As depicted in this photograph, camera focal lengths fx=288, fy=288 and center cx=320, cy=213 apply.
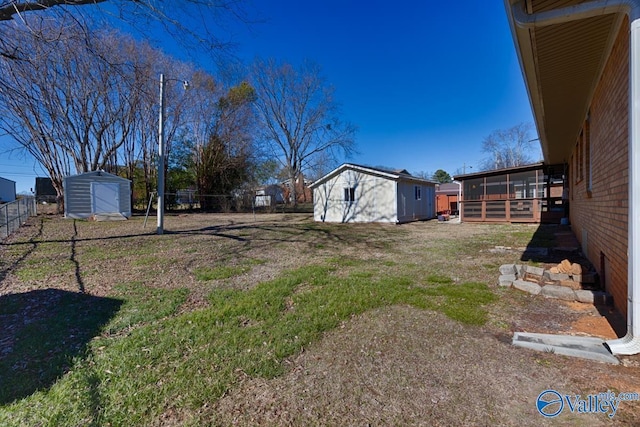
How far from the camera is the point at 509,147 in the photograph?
38.3m

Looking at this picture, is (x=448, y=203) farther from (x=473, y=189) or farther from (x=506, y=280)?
(x=506, y=280)

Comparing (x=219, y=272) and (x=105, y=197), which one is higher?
(x=105, y=197)

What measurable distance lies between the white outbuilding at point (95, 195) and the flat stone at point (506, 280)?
57.5ft

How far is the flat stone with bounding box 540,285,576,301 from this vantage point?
3631 mm

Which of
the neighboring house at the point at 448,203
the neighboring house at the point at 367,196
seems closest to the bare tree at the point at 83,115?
the neighboring house at the point at 367,196

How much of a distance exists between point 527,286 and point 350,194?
12.4 metres

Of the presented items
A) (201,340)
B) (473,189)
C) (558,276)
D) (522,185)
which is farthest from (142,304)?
(522,185)

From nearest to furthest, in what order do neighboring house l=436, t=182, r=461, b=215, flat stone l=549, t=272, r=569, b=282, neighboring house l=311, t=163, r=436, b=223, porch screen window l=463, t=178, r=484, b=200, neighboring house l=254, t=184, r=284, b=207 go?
flat stone l=549, t=272, r=569, b=282 → neighboring house l=311, t=163, r=436, b=223 → porch screen window l=463, t=178, r=484, b=200 → neighboring house l=436, t=182, r=461, b=215 → neighboring house l=254, t=184, r=284, b=207

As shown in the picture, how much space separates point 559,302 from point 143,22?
24.4 ft

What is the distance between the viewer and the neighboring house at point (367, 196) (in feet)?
49.4

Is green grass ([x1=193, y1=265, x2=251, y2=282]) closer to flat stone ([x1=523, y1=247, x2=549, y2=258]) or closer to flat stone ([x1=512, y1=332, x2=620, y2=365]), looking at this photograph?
flat stone ([x1=512, y1=332, x2=620, y2=365])

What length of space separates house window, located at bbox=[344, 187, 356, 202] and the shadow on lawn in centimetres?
1328

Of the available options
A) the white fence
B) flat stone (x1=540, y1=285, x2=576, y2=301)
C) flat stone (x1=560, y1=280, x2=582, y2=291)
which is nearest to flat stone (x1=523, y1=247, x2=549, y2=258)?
flat stone (x1=560, y1=280, x2=582, y2=291)

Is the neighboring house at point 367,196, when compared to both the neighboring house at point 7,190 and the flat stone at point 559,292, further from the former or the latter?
the neighboring house at point 7,190
